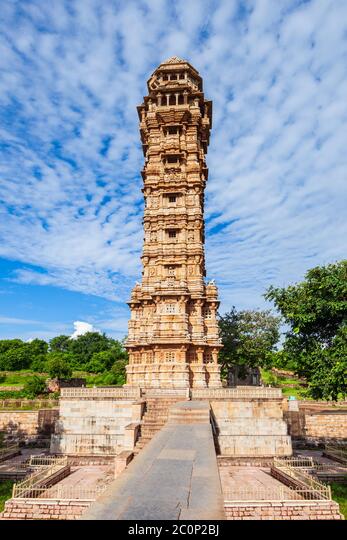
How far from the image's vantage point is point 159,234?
119 feet

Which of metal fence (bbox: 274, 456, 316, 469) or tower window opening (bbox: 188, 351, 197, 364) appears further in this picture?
tower window opening (bbox: 188, 351, 197, 364)

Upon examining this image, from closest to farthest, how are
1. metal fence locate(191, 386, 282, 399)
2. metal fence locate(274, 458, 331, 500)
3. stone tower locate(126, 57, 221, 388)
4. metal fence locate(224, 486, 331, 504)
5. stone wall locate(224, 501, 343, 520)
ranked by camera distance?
1. stone wall locate(224, 501, 343, 520)
2. metal fence locate(224, 486, 331, 504)
3. metal fence locate(274, 458, 331, 500)
4. metal fence locate(191, 386, 282, 399)
5. stone tower locate(126, 57, 221, 388)

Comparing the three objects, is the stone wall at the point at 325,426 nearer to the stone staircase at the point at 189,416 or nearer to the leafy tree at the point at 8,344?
the stone staircase at the point at 189,416

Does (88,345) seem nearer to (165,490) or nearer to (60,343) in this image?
(60,343)

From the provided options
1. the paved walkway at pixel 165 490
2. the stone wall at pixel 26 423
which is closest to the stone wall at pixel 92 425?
the stone wall at pixel 26 423

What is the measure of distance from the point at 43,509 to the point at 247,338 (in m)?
33.6

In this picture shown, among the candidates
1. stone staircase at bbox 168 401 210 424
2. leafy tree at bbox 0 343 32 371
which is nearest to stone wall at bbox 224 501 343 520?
stone staircase at bbox 168 401 210 424

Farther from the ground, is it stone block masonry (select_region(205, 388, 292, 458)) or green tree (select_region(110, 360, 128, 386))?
green tree (select_region(110, 360, 128, 386))

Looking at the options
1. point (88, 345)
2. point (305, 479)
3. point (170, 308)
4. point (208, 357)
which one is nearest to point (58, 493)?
point (305, 479)

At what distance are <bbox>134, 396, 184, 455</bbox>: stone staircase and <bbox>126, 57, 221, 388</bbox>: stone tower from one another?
6.56 m

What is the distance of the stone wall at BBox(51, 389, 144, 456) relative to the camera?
76.1 ft

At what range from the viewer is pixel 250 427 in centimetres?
2364

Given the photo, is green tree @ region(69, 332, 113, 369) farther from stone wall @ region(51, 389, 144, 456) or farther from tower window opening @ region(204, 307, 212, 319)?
stone wall @ region(51, 389, 144, 456)
